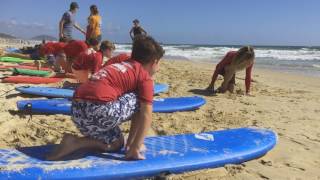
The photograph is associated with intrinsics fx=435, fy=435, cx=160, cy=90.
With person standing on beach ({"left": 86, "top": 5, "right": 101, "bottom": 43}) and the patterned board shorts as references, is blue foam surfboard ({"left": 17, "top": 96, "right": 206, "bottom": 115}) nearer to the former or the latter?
the patterned board shorts

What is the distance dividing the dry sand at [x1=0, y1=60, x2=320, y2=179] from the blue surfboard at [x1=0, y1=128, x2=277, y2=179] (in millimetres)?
125

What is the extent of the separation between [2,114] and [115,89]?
8.54 ft

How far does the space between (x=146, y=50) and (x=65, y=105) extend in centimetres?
250

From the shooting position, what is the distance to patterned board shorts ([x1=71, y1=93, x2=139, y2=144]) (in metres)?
3.12

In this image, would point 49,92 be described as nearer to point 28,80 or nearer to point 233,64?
point 28,80

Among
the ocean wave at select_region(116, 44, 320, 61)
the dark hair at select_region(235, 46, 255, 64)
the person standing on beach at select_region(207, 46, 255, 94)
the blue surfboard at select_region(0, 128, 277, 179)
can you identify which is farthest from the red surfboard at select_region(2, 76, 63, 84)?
the ocean wave at select_region(116, 44, 320, 61)

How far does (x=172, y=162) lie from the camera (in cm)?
331

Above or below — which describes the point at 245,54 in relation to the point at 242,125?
above

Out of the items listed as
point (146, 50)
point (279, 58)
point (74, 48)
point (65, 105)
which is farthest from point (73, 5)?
point (279, 58)

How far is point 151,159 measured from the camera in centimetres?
330

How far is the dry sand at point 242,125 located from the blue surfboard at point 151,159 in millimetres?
125

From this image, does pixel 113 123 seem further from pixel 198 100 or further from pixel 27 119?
pixel 198 100

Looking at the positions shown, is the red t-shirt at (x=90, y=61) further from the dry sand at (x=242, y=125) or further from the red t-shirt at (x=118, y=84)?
the red t-shirt at (x=118, y=84)

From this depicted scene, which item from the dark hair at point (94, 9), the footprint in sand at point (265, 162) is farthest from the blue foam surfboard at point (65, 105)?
the dark hair at point (94, 9)
